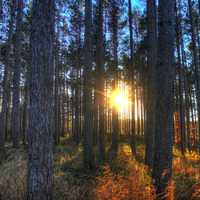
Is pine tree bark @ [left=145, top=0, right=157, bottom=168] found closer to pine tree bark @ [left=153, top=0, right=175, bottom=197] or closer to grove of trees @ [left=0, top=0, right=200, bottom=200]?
grove of trees @ [left=0, top=0, right=200, bottom=200]

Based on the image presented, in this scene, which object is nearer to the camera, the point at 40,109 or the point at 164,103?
the point at 40,109

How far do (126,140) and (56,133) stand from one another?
6370 millimetres

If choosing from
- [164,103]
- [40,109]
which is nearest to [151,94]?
[164,103]

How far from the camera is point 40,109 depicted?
4.00 m

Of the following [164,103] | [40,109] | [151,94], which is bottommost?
[40,109]

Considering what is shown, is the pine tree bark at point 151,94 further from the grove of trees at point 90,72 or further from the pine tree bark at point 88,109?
the pine tree bark at point 88,109

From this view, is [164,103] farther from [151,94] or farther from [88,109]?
[88,109]

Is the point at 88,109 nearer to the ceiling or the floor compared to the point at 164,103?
nearer to the ceiling

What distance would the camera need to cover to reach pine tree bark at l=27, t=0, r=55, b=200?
3934 mm

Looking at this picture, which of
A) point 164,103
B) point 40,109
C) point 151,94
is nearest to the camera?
point 40,109

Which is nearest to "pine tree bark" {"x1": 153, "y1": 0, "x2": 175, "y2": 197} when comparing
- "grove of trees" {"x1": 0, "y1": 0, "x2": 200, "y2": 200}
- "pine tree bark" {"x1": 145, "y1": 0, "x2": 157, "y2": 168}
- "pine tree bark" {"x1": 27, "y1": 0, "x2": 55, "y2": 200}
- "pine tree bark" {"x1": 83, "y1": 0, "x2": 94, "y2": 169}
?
"grove of trees" {"x1": 0, "y1": 0, "x2": 200, "y2": 200}

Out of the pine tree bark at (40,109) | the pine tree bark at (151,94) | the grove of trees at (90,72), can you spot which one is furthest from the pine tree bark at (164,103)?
the pine tree bark at (151,94)

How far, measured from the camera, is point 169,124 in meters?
5.29

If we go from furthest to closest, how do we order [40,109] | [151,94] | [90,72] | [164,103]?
1. [90,72]
2. [151,94]
3. [164,103]
4. [40,109]
